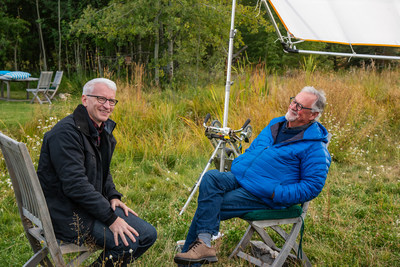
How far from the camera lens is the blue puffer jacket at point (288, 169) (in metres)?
2.69

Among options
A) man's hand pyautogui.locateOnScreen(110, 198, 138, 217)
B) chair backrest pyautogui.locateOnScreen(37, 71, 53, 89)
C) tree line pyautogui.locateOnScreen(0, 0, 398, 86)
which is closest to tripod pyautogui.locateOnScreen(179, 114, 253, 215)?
man's hand pyautogui.locateOnScreen(110, 198, 138, 217)

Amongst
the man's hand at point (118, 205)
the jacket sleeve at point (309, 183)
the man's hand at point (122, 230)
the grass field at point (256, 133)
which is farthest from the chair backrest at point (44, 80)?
the jacket sleeve at point (309, 183)

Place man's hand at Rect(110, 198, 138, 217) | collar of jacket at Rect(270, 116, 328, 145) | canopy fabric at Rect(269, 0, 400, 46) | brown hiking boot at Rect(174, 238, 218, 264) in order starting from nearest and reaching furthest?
brown hiking boot at Rect(174, 238, 218, 264)
man's hand at Rect(110, 198, 138, 217)
collar of jacket at Rect(270, 116, 328, 145)
canopy fabric at Rect(269, 0, 400, 46)

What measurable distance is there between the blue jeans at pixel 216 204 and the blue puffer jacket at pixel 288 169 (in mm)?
75

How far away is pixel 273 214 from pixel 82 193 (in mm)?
1327

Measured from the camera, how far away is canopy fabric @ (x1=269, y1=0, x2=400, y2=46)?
3514 mm

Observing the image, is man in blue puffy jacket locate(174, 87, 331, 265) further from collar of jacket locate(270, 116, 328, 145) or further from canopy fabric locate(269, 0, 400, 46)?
canopy fabric locate(269, 0, 400, 46)

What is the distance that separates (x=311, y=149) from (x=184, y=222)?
149cm

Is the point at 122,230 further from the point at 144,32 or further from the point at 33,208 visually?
the point at 144,32

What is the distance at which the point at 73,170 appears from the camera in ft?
7.32

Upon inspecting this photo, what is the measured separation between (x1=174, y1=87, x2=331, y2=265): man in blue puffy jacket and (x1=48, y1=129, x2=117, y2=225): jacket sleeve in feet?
2.22

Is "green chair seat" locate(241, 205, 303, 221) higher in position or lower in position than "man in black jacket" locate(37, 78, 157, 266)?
lower

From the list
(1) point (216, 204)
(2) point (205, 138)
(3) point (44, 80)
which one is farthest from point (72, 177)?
(3) point (44, 80)

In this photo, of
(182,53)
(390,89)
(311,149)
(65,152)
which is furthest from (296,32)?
(182,53)
